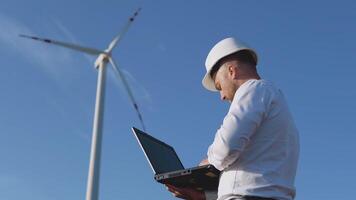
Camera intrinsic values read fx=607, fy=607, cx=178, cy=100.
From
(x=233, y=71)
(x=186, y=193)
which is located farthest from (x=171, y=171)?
(x=233, y=71)

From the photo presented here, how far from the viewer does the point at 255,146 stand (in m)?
5.48

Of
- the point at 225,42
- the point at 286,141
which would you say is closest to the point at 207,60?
the point at 225,42

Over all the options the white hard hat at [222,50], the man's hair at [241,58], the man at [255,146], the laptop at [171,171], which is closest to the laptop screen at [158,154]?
the laptop at [171,171]

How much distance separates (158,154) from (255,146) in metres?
1.80

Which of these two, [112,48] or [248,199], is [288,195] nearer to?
[248,199]

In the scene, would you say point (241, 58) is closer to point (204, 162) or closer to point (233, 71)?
point (233, 71)

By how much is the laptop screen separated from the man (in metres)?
0.90

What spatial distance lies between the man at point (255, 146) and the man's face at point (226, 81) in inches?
0.9

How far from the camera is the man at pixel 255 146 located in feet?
17.3

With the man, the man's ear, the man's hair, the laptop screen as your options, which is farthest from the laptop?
the man's hair

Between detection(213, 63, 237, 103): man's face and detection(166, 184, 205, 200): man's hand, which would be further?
detection(166, 184, 205, 200): man's hand

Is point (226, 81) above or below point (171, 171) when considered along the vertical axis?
above

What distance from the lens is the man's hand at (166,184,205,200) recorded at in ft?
20.5

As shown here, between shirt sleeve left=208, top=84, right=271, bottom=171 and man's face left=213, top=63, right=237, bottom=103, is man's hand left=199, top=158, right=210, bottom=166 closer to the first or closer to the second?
shirt sleeve left=208, top=84, right=271, bottom=171
